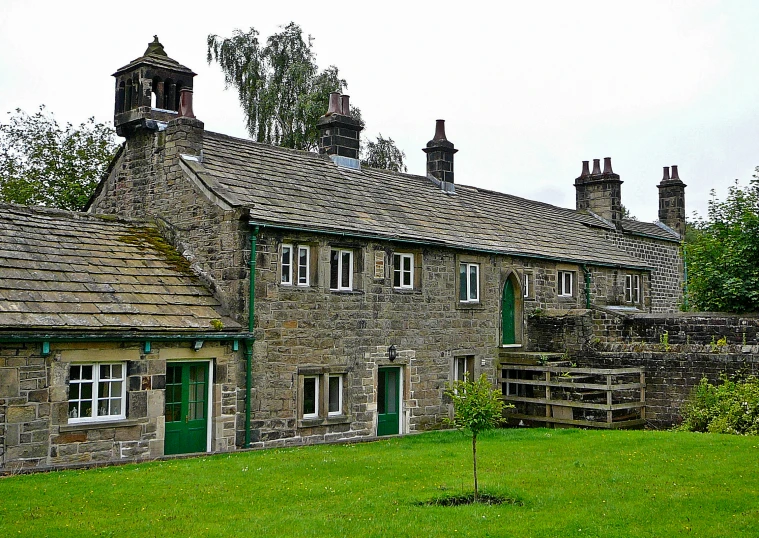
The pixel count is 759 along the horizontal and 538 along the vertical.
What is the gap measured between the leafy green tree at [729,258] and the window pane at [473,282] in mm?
9173

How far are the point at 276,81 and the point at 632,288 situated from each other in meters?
17.8

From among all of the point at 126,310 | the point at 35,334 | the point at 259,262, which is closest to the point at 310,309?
the point at 259,262

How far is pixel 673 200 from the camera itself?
38.1m

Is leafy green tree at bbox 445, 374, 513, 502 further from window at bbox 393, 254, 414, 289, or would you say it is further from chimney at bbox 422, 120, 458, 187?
chimney at bbox 422, 120, 458, 187

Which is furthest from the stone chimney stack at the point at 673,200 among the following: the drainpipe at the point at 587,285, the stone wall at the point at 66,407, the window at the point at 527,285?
A: the stone wall at the point at 66,407

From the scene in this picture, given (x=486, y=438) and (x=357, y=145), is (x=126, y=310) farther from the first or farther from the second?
(x=357, y=145)

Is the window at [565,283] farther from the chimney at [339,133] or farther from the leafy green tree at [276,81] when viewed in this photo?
the leafy green tree at [276,81]

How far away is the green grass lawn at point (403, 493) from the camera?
9.87 m

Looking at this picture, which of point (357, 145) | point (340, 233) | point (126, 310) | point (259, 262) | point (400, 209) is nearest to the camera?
point (126, 310)

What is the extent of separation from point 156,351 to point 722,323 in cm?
1618

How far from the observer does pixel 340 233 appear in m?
19.2

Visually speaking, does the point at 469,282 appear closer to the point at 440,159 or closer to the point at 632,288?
the point at 440,159

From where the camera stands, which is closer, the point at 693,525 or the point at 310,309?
the point at 693,525

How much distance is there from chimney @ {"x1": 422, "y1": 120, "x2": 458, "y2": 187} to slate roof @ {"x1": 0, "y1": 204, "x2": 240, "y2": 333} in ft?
35.4
